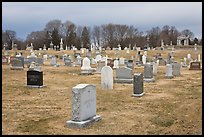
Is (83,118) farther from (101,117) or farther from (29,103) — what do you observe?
(29,103)

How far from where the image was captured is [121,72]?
1911 centimetres

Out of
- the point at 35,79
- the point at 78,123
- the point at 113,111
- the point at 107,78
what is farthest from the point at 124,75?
the point at 78,123

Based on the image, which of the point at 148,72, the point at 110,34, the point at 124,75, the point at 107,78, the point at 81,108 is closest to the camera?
the point at 81,108

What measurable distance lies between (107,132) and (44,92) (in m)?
7.38

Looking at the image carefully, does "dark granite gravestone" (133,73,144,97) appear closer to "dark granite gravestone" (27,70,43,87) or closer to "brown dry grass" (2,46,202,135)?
"brown dry grass" (2,46,202,135)

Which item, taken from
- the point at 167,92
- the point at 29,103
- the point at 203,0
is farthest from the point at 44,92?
the point at 203,0

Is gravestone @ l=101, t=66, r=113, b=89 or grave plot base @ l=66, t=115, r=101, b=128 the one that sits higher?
gravestone @ l=101, t=66, r=113, b=89

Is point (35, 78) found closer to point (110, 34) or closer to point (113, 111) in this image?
point (113, 111)

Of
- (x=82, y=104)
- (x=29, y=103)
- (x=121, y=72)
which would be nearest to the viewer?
(x=82, y=104)

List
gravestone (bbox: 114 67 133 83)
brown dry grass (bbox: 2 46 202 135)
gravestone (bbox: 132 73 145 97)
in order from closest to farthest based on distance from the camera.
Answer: brown dry grass (bbox: 2 46 202 135) < gravestone (bbox: 132 73 145 97) < gravestone (bbox: 114 67 133 83)

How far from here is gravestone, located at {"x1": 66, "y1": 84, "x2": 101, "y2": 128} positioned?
9.13 meters

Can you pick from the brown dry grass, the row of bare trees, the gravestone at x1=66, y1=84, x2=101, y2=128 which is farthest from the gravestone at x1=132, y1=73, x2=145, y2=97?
the row of bare trees

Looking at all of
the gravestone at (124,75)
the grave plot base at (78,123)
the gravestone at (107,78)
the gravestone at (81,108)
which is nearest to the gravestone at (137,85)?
the gravestone at (107,78)

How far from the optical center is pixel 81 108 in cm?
919
